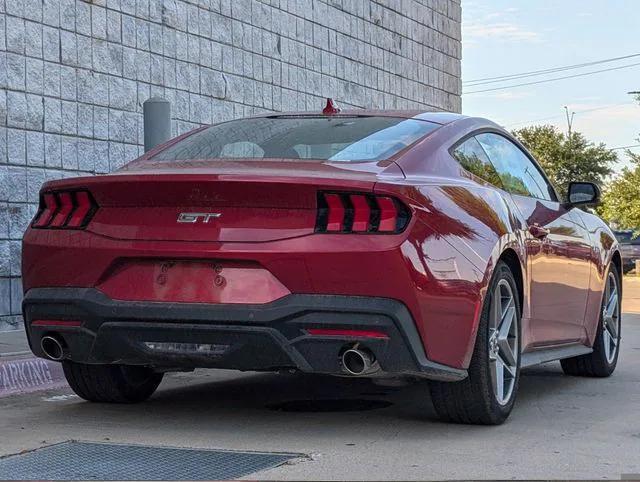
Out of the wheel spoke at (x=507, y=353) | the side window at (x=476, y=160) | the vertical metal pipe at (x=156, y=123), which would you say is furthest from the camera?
the vertical metal pipe at (x=156, y=123)

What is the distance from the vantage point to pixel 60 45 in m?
10.5

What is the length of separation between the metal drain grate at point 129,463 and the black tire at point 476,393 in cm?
99

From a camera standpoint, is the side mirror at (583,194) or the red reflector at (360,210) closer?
the red reflector at (360,210)

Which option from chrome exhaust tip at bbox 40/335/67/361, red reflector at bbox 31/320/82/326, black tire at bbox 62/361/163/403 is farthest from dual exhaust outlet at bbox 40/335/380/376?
black tire at bbox 62/361/163/403

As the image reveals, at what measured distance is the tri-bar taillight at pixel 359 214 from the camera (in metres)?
5.11

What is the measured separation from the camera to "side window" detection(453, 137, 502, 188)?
241 inches

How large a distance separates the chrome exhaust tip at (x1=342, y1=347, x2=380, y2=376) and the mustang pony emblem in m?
0.79

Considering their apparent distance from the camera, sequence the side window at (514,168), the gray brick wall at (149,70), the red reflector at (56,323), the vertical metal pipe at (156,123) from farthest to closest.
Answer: the gray brick wall at (149,70)
the vertical metal pipe at (156,123)
the side window at (514,168)
the red reflector at (56,323)

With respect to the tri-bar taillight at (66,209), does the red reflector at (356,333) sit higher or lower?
lower

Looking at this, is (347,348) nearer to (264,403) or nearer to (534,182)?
(264,403)

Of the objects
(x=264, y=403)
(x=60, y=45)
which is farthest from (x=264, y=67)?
(x=264, y=403)

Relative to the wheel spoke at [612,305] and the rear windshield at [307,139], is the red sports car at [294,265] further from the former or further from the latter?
the wheel spoke at [612,305]

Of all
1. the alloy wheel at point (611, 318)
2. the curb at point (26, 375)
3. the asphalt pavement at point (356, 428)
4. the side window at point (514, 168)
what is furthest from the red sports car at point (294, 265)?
the alloy wheel at point (611, 318)

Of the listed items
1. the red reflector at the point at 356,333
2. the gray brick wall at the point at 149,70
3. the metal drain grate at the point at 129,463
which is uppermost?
the gray brick wall at the point at 149,70
